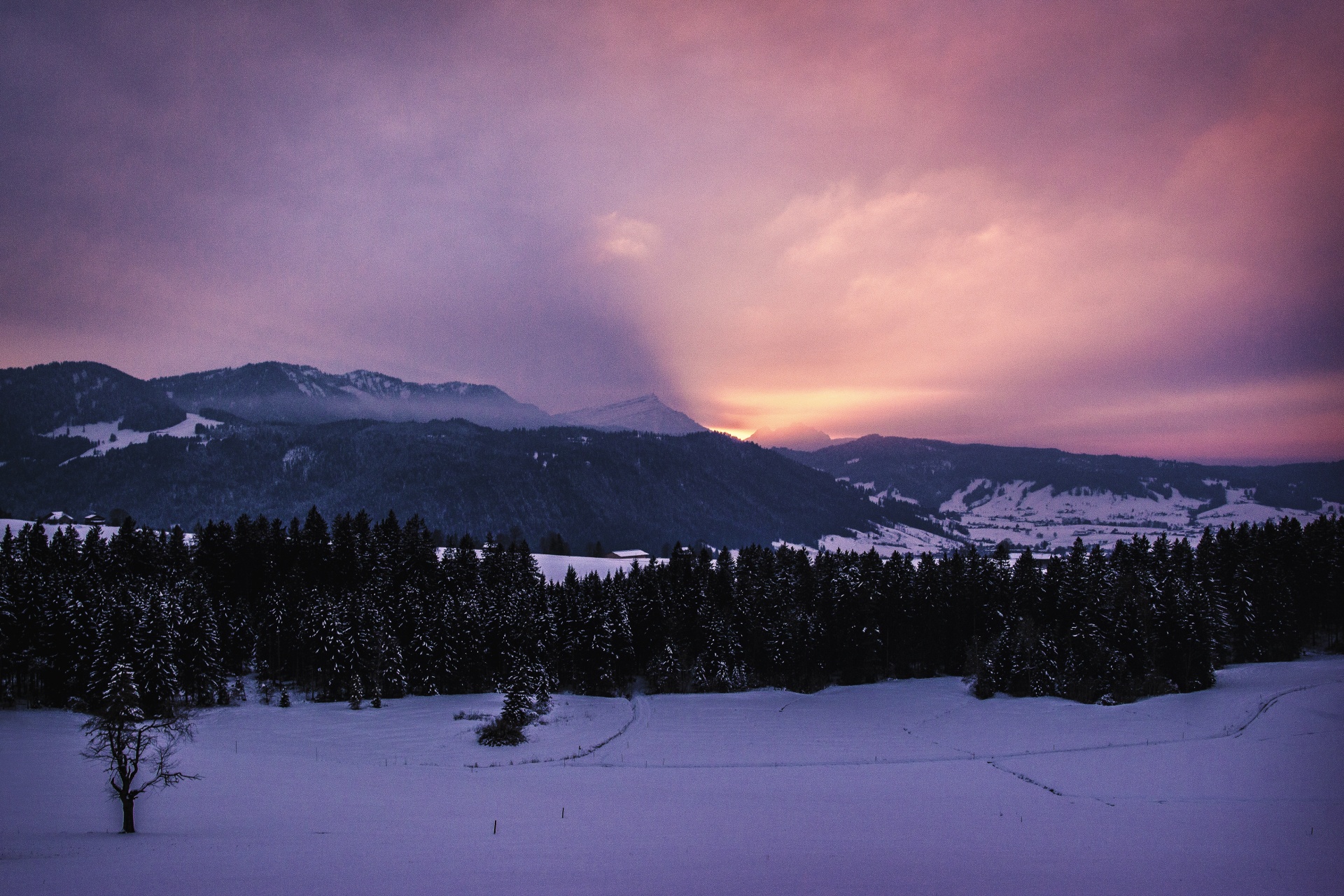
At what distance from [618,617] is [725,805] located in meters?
49.4

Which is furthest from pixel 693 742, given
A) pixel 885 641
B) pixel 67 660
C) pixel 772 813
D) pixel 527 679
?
pixel 67 660

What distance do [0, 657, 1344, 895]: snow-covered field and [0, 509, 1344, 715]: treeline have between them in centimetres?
692

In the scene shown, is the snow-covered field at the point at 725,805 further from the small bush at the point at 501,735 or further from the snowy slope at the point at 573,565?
the snowy slope at the point at 573,565

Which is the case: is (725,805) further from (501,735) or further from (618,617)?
(618,617)

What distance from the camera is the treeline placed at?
65.0m

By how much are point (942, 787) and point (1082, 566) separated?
5752cm

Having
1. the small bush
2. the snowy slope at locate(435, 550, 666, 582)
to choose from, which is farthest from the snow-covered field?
the snowy slope at locate(435, 550, 666, 582)

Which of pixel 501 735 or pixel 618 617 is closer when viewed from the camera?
pixel 501 735

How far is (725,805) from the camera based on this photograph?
35438 millimetres

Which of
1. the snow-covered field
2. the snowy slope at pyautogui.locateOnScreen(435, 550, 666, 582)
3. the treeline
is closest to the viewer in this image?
the snow-covered field

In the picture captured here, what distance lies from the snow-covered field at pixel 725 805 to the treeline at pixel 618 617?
692cm

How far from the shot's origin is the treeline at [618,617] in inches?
2559

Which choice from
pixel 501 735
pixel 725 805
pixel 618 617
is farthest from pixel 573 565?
pixel 725 805

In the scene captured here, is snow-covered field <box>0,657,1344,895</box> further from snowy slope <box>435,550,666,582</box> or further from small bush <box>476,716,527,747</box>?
snowy slope <box>435,550,666,582</box>
